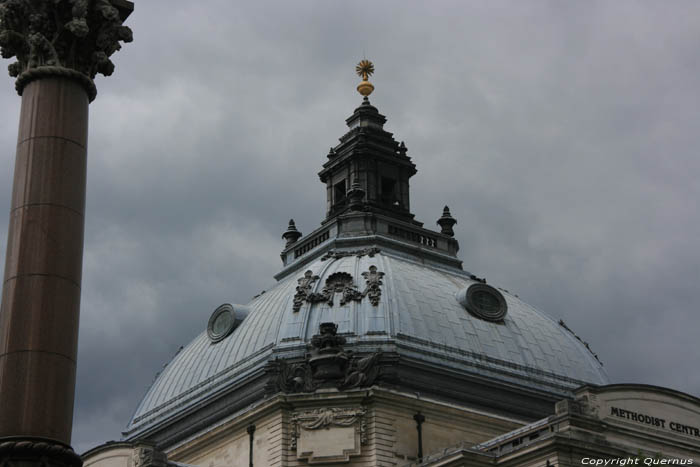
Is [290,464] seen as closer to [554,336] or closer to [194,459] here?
[194,459]

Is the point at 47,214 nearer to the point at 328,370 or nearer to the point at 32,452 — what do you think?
the point at 32,452

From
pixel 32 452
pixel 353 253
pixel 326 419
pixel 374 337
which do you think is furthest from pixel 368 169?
pixel 32 452

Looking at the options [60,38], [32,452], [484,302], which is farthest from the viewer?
[484,302]

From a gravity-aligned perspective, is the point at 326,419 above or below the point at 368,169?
below

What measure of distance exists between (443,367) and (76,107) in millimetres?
55406

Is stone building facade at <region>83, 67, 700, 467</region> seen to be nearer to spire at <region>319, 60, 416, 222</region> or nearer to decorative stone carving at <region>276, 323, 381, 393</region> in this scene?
decorative stone carving at <region>276, 323, 381, 393</region>

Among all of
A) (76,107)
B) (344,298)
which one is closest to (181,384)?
(344,298)

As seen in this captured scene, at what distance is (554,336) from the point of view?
9481 centimetres

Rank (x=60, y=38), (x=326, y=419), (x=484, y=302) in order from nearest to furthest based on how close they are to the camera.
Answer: (x=60, y=38), (x=326, y=419), (x=484, y=302)

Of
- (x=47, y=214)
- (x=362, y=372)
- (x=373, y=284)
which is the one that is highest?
(x=373, y=284)

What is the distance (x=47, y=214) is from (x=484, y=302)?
63.3m

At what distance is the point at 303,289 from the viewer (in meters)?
89.9

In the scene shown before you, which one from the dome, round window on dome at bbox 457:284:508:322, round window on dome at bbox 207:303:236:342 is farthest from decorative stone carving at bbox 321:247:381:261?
round window on dome at bbox 207:303:236:342

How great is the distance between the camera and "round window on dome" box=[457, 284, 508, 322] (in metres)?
91.4
